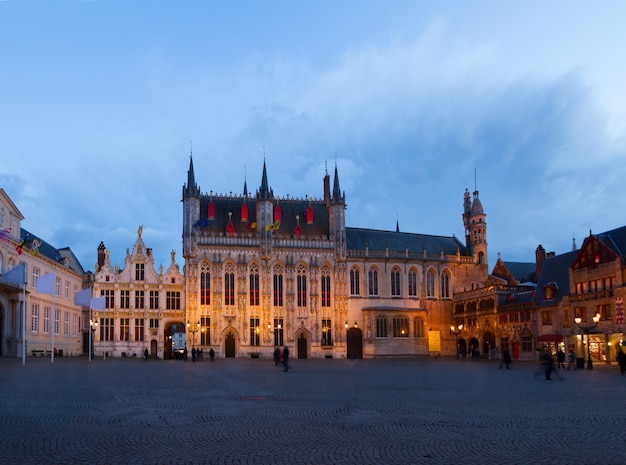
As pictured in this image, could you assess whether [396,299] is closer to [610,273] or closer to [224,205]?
[224,205]

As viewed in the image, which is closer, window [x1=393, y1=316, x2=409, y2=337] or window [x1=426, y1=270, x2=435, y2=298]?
window [x1=393, y1=316, x2=409, y2=337]

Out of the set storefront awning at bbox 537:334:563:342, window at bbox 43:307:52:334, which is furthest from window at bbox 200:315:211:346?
storefront awning at bbox 537:334:563:342

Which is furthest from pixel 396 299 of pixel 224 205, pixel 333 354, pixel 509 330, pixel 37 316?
pixel 37 316

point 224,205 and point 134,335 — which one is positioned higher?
point 224,205

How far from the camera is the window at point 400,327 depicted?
7831 cm

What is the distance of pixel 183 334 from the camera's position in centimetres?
7156

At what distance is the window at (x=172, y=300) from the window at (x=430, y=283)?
1191 inches

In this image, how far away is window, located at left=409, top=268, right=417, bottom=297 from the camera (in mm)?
81125

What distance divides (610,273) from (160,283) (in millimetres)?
47746

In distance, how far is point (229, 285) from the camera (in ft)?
245

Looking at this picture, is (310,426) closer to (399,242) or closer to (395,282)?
(395,282)

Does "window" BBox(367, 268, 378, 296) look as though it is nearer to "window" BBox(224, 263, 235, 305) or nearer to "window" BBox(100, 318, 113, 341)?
"window" BBox(224, 263, 235, 305)

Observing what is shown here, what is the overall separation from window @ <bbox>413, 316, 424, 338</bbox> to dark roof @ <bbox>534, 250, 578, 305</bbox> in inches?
695

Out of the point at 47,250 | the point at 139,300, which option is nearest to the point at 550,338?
the point at 139,300
